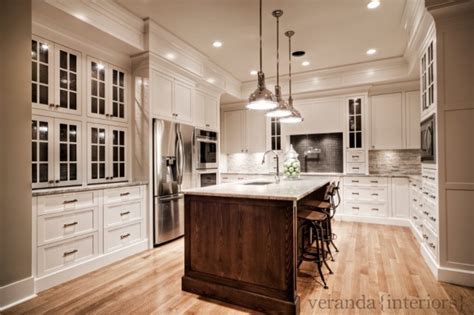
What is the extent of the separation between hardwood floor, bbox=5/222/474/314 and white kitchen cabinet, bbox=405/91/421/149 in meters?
2.47

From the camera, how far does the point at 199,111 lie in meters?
4.86

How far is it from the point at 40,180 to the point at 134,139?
1.27 metres

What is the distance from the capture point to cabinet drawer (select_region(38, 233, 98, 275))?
8.31 feet

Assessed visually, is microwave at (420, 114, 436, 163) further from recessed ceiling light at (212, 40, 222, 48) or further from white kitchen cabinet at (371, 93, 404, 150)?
recessed ceiling light at (212, 40, 222, 48)

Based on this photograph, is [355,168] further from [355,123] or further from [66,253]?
[66,253]

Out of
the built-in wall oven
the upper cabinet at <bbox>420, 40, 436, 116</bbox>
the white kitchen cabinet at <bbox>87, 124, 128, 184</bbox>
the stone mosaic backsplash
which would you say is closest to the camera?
the upper cabinet at <bbox>420, 40, 436, 116</bbox>

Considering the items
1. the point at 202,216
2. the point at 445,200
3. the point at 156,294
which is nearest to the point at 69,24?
the point at 202,216

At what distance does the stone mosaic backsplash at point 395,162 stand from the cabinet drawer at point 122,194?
4655 millimetres

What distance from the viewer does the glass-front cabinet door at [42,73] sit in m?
2.81

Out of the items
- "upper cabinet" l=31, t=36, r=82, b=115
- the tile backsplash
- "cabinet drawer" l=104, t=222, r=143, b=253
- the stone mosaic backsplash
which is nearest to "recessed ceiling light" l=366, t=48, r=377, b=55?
the tile backsplash

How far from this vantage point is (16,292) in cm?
226

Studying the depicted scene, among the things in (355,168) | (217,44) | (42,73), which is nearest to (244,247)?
(42,73)

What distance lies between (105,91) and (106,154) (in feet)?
2.76

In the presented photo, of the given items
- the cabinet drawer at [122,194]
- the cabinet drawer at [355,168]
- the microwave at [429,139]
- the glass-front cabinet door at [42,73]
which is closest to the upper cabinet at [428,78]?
the microwave at [429,139]
